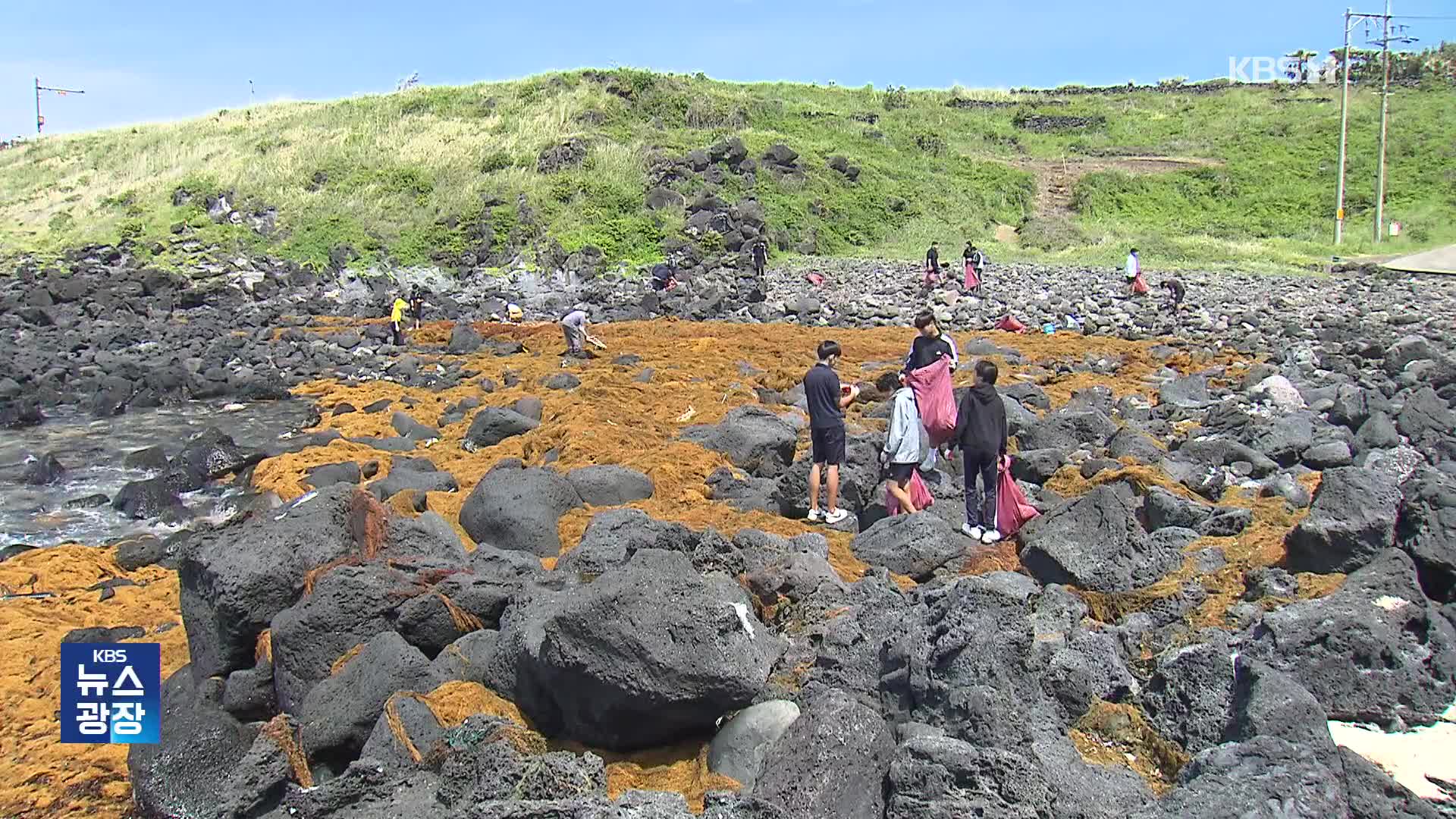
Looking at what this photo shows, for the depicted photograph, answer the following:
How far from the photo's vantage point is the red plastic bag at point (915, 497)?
26.3 ft

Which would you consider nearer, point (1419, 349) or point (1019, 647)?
point (1019, 647)

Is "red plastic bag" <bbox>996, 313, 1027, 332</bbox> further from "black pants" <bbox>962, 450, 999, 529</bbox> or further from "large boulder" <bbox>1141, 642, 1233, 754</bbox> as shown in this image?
"large boulder" <bbox>1141, 642, 1233, 754</bbox>

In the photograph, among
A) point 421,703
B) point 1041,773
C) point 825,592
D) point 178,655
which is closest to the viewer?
point 1041,773

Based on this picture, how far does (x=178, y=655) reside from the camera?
269 inches

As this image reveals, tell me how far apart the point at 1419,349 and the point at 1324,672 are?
11059 mm

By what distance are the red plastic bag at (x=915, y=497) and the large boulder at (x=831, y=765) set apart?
3667mm

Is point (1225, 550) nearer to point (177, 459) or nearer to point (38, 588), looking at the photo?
point (38, 588)

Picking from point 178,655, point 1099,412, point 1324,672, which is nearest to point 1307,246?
point 1099,412

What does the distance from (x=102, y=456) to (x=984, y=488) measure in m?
11.9

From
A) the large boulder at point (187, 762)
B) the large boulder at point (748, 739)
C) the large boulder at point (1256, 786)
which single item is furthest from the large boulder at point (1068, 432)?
the large boulder at point (187, 762)

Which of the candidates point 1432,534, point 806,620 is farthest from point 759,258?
point 1432,534

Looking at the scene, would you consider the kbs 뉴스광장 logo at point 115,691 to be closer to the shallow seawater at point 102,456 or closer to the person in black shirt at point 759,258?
the shallow seawater at point 102,456

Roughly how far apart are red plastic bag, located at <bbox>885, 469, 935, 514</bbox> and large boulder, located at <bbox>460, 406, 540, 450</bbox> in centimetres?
572

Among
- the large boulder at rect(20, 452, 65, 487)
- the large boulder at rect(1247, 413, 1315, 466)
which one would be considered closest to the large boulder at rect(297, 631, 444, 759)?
the large boulder at rect(1247, 413, 1315, 466)
